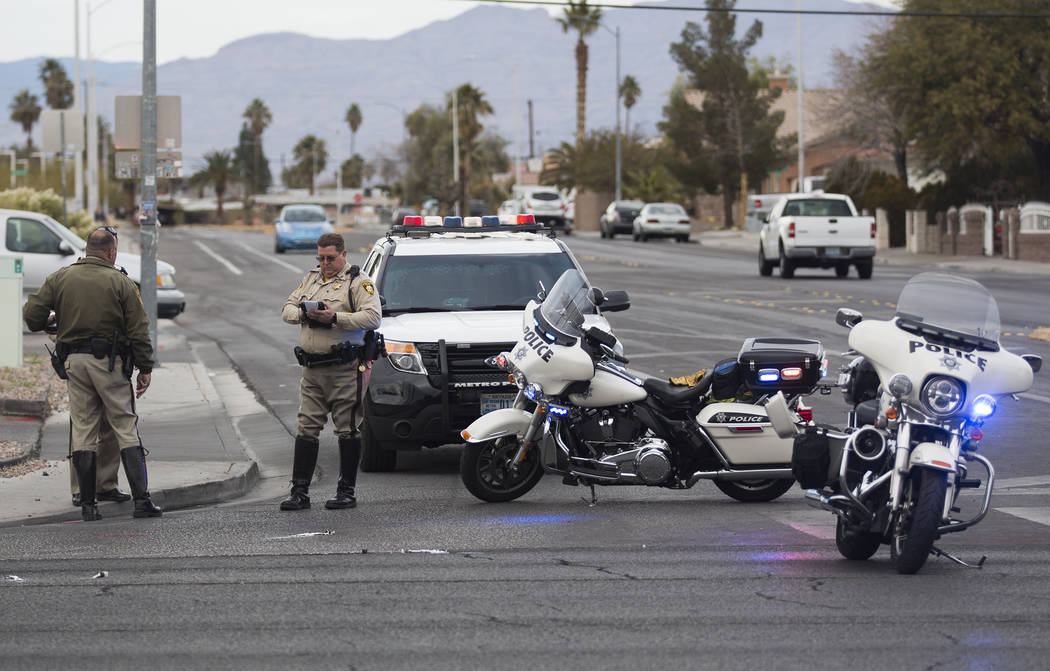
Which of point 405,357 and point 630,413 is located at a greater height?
point 405,357

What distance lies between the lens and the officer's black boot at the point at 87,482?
9750 millimetres

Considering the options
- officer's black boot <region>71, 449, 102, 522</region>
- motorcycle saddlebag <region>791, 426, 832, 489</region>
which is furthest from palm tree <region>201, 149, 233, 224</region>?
motorcycle saddlebag <region>791, 426, 832, 489</region>

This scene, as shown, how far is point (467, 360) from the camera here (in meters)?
11.2

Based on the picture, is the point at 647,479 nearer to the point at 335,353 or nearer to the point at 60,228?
the point at 335,353

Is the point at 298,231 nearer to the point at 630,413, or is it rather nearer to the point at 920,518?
the point at 630,413

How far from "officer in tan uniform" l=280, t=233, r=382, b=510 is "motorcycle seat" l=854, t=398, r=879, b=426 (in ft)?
10.7

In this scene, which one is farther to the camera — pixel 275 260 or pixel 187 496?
pixel 275 260

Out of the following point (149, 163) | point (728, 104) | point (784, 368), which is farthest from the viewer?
point (728, 104)

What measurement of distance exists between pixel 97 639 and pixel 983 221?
4318 cm

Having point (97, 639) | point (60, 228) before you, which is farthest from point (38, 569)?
point (60, 228)

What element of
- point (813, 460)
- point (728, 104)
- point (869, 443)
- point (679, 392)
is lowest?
point (813, 460)

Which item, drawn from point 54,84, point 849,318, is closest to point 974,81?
point 849,318

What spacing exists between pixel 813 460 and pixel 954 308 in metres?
1.11

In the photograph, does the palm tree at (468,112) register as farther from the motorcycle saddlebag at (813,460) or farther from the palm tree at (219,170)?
the motorcycle saddlebag at (813,460)
